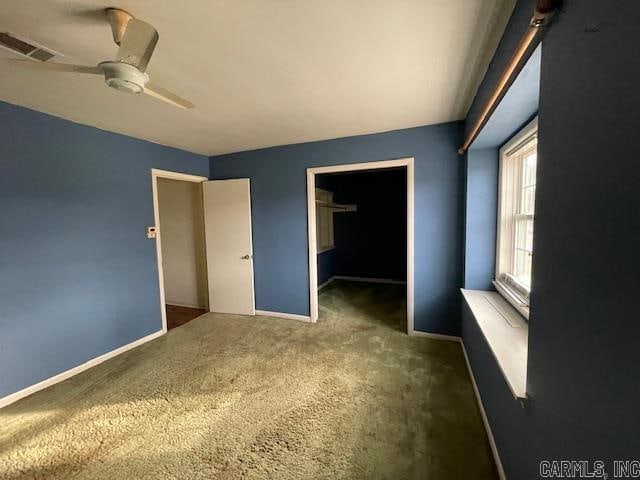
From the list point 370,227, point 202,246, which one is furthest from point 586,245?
point 370,227

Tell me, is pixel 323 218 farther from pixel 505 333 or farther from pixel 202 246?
pixel 505 333

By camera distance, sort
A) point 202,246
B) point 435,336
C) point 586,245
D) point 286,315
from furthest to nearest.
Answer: point 202,246, point 286,315, point 435,336, point 586,245

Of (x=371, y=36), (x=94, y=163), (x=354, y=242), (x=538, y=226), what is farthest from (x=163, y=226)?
(x=538, y=226)

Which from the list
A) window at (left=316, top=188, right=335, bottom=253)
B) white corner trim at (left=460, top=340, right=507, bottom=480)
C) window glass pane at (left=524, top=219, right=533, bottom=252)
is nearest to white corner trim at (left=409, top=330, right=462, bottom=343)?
white corner trim at (left=460, top=340, right=507, bottom=480)

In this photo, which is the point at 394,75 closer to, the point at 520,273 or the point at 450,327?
the point at 520,273

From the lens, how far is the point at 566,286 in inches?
31.9

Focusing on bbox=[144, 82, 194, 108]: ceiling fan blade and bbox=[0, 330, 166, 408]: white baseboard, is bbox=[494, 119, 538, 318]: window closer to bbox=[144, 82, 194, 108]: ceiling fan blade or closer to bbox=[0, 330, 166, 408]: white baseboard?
bbox=[144, 82, 194, 108]: ceiling fan blade

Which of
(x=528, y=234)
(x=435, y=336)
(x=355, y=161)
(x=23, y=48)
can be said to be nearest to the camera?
(x=23, y=48)

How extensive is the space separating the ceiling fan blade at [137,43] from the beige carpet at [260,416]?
7.10 ft

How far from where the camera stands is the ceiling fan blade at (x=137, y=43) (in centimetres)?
118

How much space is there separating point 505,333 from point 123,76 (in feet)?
8.45

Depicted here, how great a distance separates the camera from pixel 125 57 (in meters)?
1.25

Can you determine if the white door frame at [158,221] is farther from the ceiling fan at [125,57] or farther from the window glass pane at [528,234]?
the window glass pane at [528,234]

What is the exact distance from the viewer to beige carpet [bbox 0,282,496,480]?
1462 millimetres
